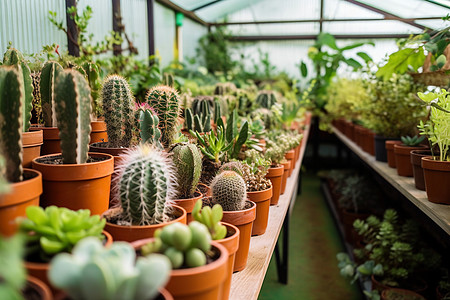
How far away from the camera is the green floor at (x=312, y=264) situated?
2.82 metres

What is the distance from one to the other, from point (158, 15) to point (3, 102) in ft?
15.2

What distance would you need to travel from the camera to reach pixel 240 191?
1.21 metres

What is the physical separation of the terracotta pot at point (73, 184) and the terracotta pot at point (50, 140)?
228mm

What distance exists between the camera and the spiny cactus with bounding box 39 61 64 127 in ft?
4.08

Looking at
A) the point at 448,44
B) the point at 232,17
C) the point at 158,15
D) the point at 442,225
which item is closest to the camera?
the point at 442,225

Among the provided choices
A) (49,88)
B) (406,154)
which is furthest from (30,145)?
(406,154)

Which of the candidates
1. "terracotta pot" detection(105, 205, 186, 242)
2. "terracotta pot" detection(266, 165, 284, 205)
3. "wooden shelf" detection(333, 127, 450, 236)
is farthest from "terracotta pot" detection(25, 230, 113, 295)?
"wooden shelf" detection(333, 127, 450, 236)

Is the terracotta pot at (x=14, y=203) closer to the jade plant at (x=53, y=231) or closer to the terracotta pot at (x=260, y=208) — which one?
the jade plant at (x=53, y=231)

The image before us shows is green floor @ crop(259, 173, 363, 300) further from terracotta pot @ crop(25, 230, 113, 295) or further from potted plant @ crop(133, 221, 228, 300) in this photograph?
terracotta pot @ crop(25, 230, 113, 295)

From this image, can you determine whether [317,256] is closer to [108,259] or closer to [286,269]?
[286,269]

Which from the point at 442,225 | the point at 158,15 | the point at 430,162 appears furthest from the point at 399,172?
the point at 158,15

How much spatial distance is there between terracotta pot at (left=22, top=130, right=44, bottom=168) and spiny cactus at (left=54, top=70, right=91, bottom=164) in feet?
0.44

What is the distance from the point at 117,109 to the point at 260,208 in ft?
2.02

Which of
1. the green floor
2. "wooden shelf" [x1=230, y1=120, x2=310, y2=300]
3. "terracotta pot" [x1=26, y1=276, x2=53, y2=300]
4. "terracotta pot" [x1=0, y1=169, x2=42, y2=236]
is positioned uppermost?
"terracotta pot" [x1=0, y1=169, x2=42, y2=236]
